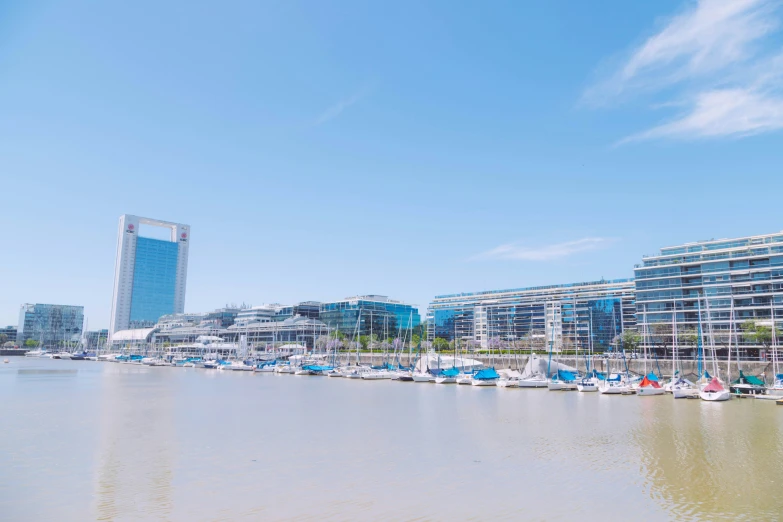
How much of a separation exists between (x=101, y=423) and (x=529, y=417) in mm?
34219

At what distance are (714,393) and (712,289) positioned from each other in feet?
183

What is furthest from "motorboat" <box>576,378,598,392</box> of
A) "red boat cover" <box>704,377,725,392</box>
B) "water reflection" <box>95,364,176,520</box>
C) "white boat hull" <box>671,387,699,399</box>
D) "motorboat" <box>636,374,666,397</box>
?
"water reflection" <box>95,364,176,520</box>

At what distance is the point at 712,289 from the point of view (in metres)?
111

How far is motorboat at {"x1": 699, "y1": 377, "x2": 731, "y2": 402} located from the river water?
862 centimetres

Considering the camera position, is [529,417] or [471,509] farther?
[529,417]

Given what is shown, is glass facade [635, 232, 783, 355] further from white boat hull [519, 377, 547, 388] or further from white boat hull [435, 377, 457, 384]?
white boat hull [435, 377, 457, 384]

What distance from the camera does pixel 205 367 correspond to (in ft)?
503

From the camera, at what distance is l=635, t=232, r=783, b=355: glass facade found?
103 m

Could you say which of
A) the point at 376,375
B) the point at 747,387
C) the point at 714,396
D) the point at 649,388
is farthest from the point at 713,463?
the point at 376,375

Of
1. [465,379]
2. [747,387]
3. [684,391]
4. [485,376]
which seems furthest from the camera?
[465,379]

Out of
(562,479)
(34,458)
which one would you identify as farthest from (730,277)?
(34,458)

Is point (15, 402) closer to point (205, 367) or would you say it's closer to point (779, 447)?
point (779, 447)

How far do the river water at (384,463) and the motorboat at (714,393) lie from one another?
8.62 metres

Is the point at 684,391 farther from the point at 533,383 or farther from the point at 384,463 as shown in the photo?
the point at 384,463
